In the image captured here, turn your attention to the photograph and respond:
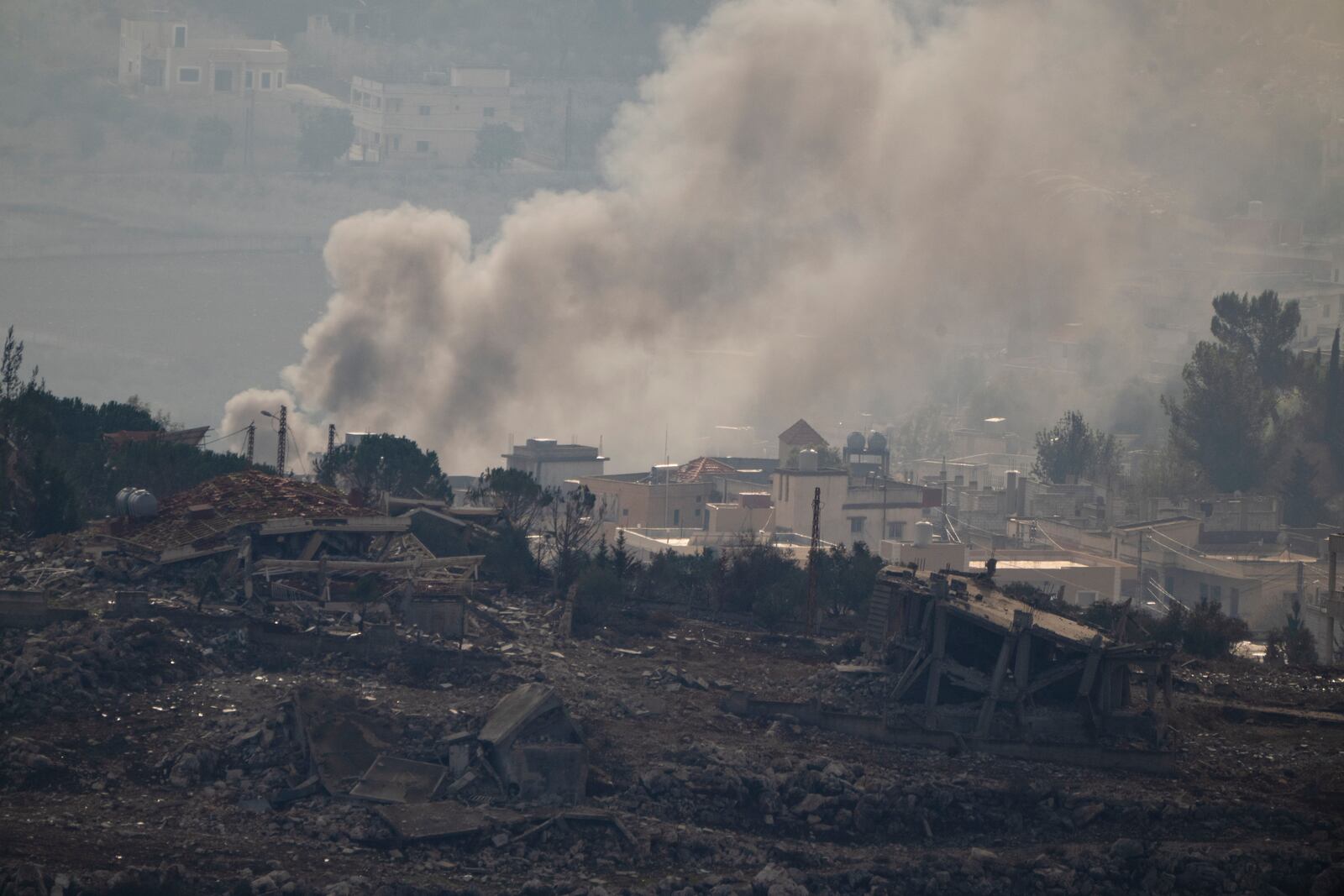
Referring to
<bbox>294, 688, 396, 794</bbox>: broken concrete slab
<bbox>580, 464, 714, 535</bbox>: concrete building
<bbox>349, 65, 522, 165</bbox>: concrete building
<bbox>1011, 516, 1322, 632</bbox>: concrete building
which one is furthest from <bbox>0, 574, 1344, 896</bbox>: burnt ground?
<bbox>349, 65, 522, 165</bbox>: concrete building

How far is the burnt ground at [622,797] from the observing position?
15.4 meters

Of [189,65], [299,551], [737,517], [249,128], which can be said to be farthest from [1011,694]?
[189,65]

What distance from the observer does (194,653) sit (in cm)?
1880

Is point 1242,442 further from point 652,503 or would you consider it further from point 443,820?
point 443,820

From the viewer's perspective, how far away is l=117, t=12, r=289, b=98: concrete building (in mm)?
174875

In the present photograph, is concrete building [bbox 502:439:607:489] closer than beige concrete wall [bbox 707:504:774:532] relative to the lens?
No

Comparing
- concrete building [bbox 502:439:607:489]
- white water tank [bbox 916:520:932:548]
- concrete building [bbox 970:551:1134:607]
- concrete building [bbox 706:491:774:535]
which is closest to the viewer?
concrete building [bbox 970:551:1134:607]

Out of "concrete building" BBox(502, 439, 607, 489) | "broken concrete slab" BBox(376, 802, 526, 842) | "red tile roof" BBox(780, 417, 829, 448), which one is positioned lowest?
"broken concrete slab" BBox(376, 802, 526, 842)

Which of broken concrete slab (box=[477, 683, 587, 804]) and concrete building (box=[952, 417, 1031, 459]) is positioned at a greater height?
concrete building (box=[952, 417, 1031, 459])

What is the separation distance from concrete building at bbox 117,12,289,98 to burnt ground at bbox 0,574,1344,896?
163 metres

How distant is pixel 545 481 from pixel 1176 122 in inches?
4174

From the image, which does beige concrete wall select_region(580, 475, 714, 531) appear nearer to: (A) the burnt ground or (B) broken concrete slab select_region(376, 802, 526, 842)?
(A) the burnt ground

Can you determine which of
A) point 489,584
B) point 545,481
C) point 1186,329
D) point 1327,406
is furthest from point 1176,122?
point 489,584

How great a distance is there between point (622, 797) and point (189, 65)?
16784 cm
